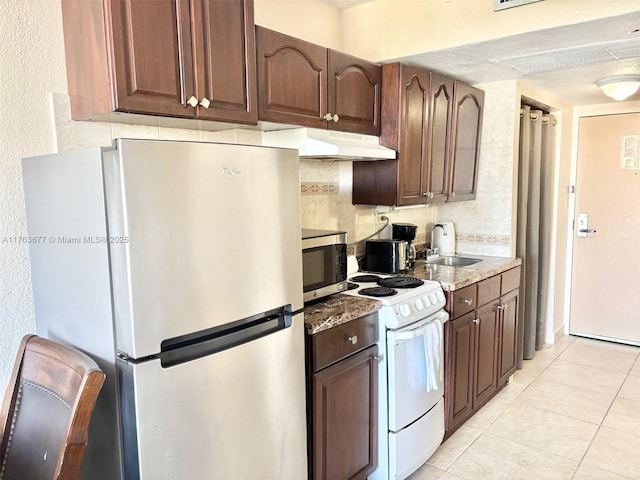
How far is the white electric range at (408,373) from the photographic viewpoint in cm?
219

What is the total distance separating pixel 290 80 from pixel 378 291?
3.58 feet

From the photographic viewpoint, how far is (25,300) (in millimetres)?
1645

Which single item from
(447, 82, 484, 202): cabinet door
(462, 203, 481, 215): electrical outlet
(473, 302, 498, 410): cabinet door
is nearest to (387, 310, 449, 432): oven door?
(473, 302, 498, 410): cabinet door

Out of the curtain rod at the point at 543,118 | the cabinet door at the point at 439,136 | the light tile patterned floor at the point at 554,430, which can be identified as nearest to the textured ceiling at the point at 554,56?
the cabinet door at the point at 439,136

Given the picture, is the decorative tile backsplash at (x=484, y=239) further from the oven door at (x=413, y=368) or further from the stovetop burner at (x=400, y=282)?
the oven door at (x=413, y=368)

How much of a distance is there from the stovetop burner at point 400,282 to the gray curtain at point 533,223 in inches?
57.8

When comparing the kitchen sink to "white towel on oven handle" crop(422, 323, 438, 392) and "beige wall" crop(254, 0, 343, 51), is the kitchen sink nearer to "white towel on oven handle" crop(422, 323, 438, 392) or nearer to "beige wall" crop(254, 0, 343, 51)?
"white towel on oven handle" crop(422, 323, 438, 392)

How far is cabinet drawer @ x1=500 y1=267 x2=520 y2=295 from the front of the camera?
10.4ft

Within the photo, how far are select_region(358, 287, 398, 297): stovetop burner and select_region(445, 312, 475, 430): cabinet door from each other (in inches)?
17.8

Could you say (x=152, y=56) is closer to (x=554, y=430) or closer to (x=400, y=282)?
(x=400, y=282)

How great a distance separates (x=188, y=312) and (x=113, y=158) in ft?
1.53

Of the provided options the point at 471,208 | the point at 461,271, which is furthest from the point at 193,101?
the point at 471,208

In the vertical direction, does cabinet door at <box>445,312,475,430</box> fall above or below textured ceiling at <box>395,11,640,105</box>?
below

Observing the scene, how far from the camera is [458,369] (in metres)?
2.70
